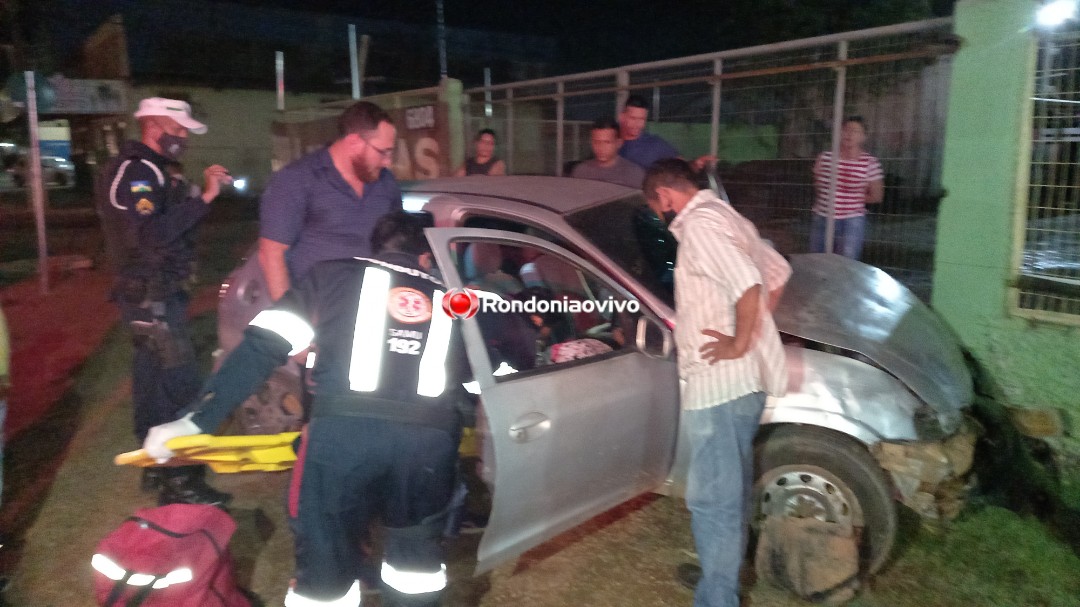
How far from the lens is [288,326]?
Result: 2678mm

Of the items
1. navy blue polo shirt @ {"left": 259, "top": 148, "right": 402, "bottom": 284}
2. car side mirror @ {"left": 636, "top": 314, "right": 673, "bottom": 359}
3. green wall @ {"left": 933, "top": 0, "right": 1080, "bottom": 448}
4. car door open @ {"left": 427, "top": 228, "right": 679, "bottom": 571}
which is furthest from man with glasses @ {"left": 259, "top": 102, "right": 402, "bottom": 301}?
green wall @ {"left": 933, "top": 0, "right": 1080, "bottom": 448}

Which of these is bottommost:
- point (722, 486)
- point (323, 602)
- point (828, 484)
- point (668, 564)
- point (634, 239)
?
point (668, 564)

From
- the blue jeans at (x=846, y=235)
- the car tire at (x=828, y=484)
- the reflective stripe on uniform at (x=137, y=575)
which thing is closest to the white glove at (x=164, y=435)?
the reflective stripe on uniform at (x=137, y=575)

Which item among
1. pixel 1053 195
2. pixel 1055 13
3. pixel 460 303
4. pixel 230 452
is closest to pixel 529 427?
pixel 460 303

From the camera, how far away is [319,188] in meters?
3.62

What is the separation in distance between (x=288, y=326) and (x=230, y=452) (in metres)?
0.59

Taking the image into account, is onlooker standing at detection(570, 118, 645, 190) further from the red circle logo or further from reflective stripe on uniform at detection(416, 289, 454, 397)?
reflective stripe on uniform at detection(416, 289, 454, 397)

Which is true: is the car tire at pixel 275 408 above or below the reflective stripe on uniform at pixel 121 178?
below

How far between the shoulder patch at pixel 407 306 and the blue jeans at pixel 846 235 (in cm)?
358

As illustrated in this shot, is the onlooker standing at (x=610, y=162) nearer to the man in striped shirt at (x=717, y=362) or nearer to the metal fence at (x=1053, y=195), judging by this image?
the man in striped shirt at (x=717, y=362)

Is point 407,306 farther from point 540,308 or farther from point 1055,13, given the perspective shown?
point 1055,13

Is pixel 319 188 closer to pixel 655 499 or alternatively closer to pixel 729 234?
pixel 729 234

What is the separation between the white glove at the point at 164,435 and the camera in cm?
262

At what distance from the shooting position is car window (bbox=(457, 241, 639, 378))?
3.37 m
